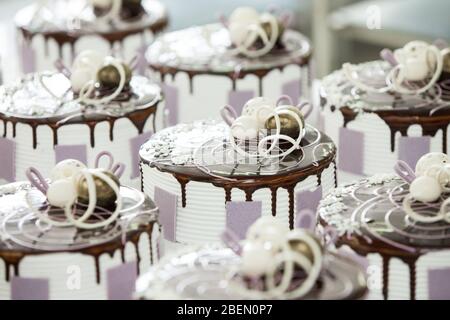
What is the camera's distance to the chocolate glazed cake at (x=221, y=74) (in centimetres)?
423

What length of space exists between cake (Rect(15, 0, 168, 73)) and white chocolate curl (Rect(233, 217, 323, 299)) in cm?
241

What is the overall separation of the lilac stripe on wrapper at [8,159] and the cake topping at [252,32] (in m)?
1.09

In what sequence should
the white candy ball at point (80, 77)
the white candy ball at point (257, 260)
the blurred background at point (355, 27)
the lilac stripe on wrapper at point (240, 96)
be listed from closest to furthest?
the white candy ball at point (257, 260) < the white candy ball at point (80, 77) < the lilac stripe on wrapper at point (240, 96) < the blurred background at point (355, 27)

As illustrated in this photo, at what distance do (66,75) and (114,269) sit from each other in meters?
1.27

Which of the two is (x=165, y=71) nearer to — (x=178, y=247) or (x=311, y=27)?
(x=178, y=247)

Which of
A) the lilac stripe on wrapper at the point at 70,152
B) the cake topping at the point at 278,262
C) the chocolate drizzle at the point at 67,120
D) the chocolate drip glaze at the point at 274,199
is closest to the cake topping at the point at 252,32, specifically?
the chocolate drizzle at the point at 67,120

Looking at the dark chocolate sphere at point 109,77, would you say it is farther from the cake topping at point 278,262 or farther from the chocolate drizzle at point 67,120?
the cake topping at point 278,262

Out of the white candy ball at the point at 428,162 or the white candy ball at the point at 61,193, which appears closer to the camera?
the white candy ball at the point at 61,193

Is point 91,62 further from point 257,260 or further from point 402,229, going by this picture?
point 257,260

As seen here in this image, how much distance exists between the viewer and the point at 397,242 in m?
2.83

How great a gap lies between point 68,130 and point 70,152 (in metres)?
0.08

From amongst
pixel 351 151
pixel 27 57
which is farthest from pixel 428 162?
pixel 27 57

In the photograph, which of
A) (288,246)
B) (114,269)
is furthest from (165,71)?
(288,246)

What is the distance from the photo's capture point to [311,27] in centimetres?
638
